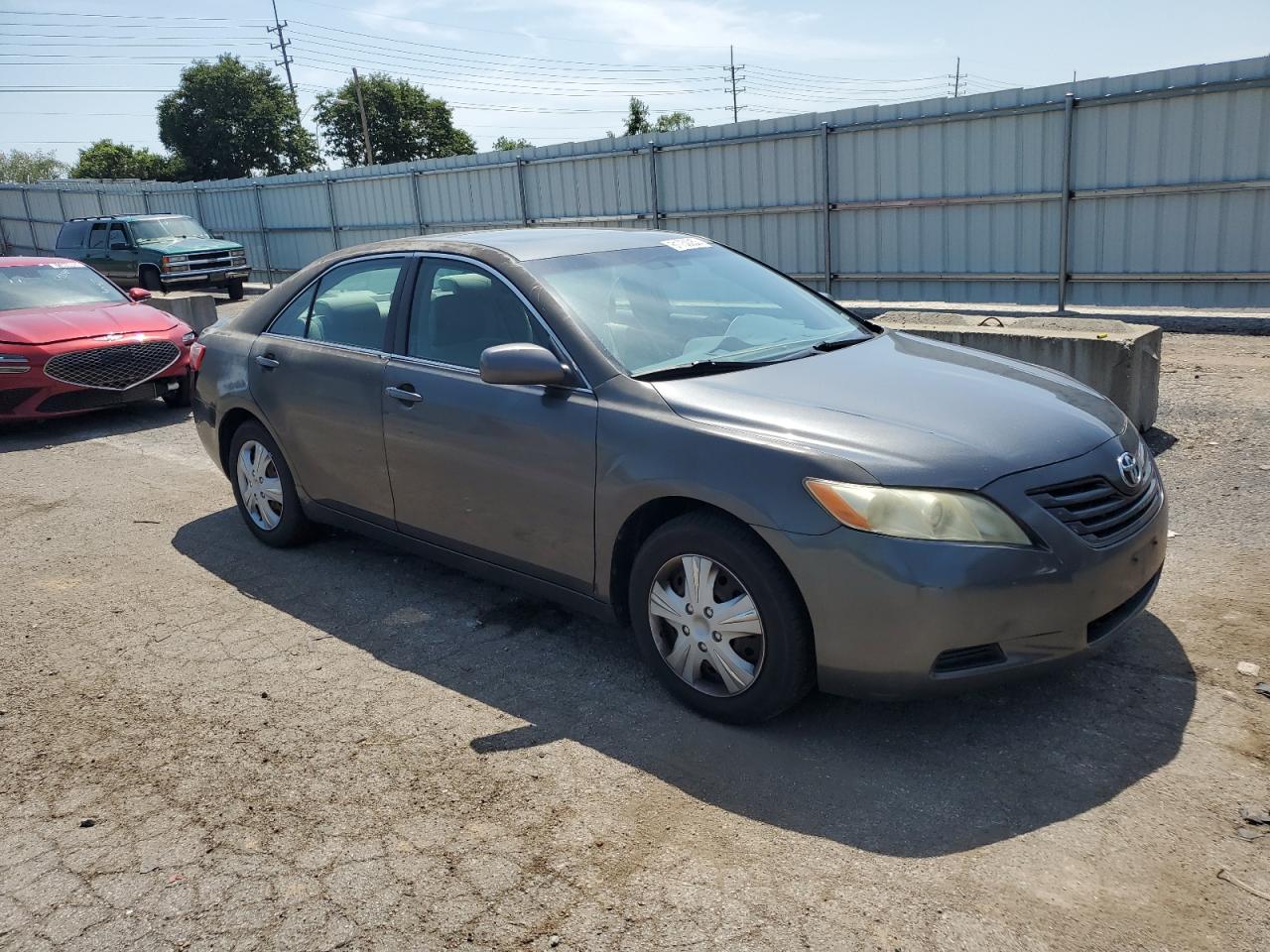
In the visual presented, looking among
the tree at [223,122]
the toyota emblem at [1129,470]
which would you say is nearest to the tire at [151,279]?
the toyota emblem at [1129,470]

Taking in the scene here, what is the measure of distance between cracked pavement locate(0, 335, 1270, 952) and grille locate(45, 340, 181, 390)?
15.7 feet

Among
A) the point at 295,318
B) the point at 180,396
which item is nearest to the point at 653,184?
the point at 180,396

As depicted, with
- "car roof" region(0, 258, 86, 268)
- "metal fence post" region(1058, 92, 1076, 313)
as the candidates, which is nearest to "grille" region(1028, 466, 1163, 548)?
"metal fence post" region(1058, 92, 1076, 313)

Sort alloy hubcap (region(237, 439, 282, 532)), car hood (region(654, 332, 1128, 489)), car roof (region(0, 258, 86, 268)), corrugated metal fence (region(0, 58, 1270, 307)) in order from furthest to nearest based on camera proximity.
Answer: corrugated metal fence (region(0, 58, 1270, 307))
car roof (region(0, 258, 86, 268))
alloy hubcap (region(237, 439, 282, 532))
car hood (region(654, 332, 1128, 489))

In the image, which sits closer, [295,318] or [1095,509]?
[1095,509]

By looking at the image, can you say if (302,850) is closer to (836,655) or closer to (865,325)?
(836,655)

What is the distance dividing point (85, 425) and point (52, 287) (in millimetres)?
1558

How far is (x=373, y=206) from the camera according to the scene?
2228 cm

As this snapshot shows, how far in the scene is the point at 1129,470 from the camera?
11.8ft

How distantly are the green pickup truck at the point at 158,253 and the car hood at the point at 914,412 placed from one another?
67.0 ft

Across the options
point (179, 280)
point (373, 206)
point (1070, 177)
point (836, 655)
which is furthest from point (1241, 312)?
point (179, 280)

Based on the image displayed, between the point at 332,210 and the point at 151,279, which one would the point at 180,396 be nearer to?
the point at 151,279

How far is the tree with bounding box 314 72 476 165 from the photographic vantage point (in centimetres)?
7494

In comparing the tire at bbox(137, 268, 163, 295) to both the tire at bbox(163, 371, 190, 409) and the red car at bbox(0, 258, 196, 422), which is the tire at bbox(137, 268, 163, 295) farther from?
the tire at bbox(163, 371, 190, 409)
